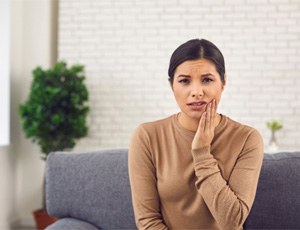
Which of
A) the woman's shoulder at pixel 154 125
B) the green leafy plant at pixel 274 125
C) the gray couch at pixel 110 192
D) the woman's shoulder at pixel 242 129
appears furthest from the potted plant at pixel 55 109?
the woman's shoulder at pixel 242 129

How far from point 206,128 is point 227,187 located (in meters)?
0.22

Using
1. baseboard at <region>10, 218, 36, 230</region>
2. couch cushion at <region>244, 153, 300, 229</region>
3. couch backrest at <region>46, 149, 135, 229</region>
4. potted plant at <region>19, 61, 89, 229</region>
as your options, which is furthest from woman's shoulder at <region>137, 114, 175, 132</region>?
baseboard at <region>10, 218, 36, 230</region>

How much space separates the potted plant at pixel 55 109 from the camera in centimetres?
453

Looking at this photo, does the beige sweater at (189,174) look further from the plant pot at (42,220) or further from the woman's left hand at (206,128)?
the plant pot at (42,220)

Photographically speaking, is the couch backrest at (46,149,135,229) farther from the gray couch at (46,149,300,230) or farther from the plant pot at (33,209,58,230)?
the plant pot at (33,209,58,230)

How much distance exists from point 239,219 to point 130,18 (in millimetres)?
3594

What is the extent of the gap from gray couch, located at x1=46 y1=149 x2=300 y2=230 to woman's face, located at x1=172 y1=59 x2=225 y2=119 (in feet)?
1.92

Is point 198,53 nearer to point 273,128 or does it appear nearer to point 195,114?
point 195,114

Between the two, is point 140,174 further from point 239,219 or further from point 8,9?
point 8,9

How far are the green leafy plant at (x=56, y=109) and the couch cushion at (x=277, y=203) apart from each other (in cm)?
267

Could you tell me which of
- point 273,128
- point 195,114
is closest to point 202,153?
point 195,114

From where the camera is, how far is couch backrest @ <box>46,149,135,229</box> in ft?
7.52

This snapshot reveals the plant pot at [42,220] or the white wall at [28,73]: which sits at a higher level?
the white wall at [28,73]

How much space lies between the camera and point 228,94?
16.3 feet
